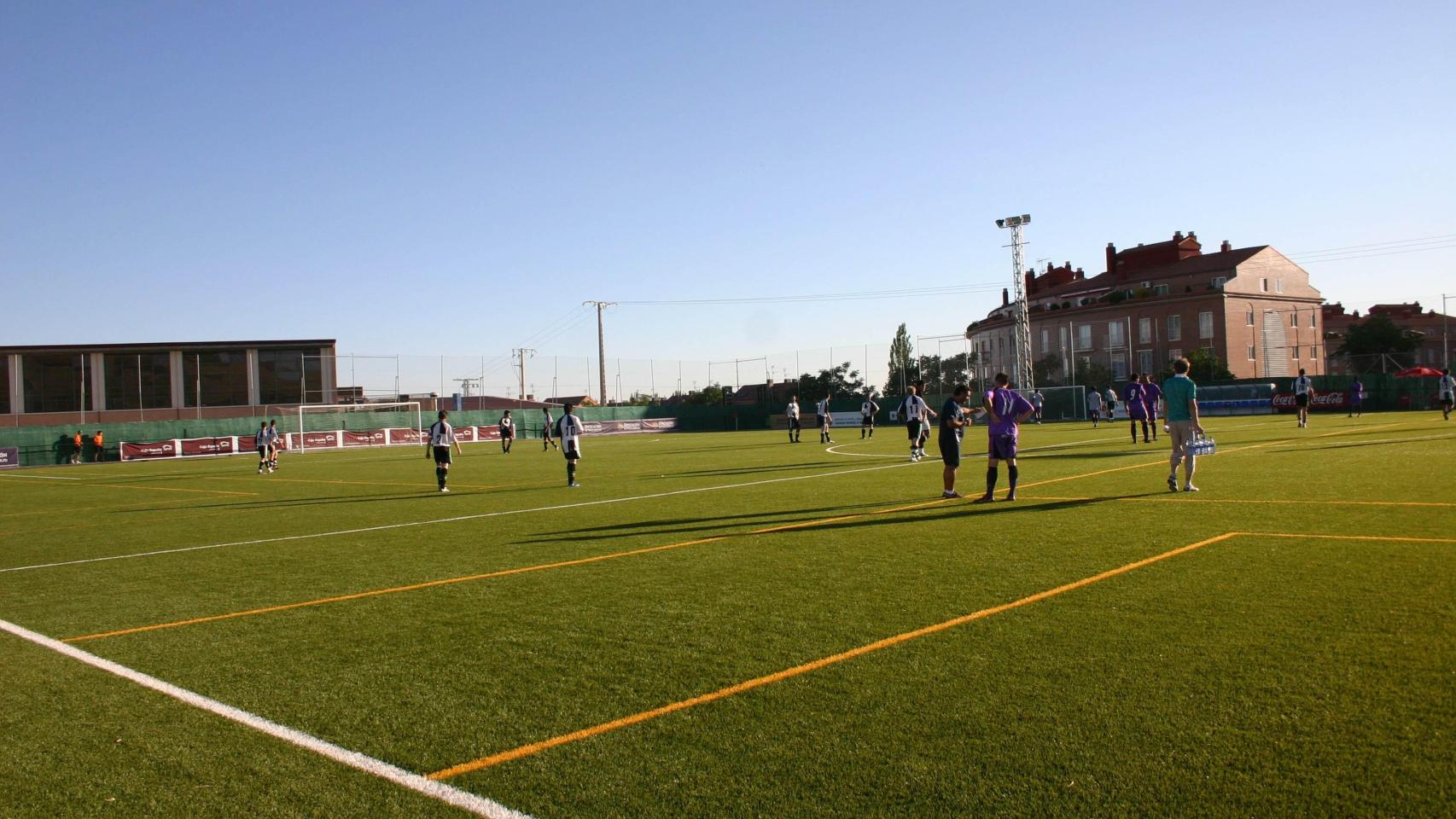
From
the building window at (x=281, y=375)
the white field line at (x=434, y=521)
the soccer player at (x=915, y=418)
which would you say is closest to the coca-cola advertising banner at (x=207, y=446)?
the building window at (x=281, y=375)

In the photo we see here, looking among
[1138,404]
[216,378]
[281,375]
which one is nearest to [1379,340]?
[1138,404]

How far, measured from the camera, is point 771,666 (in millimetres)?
6266

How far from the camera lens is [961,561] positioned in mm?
9750

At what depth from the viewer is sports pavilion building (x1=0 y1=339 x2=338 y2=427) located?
237 feet

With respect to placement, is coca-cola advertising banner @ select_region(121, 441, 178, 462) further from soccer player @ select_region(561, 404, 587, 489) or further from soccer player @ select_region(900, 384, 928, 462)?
soccer player @ select_region(900, 384, 928, 462)

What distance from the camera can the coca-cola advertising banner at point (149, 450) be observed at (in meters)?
52.4

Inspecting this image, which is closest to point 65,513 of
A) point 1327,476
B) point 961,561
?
→ point 961,561

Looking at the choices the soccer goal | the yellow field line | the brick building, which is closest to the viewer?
the yellow field line

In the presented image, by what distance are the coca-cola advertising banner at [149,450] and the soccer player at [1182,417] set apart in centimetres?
5269

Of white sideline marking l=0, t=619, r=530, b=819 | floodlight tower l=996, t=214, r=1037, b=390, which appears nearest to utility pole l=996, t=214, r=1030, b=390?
floodlight tower l=996, t=214, r=1037, b=390

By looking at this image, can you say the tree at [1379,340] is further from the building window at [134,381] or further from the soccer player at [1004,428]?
the building window at [134,381]

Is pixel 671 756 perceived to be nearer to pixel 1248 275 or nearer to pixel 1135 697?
pixel 1135 697

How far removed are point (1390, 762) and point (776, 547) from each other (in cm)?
729

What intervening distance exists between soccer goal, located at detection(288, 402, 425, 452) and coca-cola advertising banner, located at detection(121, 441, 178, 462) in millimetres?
5994
